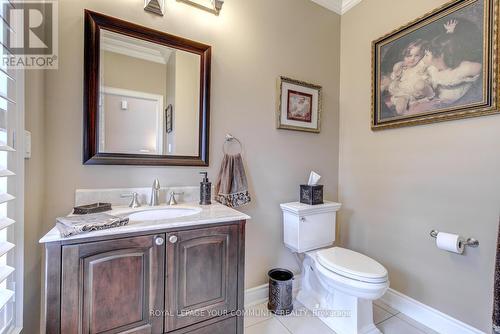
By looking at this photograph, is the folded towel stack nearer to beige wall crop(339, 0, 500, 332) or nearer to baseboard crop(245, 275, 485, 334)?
baseboard crop(245, 275, 485, 334)

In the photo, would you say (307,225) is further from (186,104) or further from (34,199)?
(34,199)

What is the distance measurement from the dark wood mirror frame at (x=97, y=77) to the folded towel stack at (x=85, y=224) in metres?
0.45

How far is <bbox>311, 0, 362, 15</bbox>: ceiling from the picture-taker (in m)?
2.16

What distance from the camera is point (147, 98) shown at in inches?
58.1

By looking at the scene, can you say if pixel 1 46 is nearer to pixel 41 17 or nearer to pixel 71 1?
pixel 41 17

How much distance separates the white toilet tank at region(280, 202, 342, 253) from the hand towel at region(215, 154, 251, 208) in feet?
1.40

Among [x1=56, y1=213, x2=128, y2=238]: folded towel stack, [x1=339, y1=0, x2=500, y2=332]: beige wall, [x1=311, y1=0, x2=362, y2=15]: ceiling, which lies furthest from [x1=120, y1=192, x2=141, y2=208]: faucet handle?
[x1=311, y1=0, x2=362, y2=15]: ceiling

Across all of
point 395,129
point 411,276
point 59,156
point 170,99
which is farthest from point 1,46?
point 411,276

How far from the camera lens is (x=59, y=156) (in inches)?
Result: 49.2

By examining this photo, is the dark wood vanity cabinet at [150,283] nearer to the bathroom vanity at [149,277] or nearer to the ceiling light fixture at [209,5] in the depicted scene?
the bathroom vanity at [149,277]

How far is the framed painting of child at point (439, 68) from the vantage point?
4.44ft

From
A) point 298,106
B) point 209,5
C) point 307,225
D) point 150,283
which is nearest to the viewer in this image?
point 150,283

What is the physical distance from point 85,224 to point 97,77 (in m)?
0.89

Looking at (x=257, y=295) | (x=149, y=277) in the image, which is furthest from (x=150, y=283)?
(x=257, y=295)
